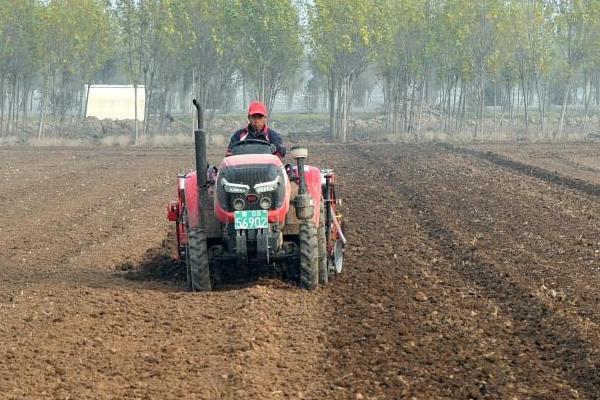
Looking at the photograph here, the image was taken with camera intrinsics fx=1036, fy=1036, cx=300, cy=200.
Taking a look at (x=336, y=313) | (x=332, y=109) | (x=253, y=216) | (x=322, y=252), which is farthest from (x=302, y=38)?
(x=336, y=313)

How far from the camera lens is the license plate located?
33.1 ft

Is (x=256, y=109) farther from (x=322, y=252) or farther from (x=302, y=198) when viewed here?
(x=322, y=252)

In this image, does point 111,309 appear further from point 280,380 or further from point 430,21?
point 430,21

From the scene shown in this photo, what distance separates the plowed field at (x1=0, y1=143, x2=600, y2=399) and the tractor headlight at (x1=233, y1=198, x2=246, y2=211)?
832mm

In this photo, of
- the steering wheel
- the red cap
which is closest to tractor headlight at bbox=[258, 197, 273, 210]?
the steering wheel

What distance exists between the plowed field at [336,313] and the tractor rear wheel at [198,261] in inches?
9.0

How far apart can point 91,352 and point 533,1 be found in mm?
46540

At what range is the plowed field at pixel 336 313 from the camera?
734 cm

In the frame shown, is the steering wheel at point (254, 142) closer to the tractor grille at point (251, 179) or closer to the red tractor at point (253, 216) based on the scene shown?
the red tractor at point (253, 216)

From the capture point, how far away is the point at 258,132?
11.2m

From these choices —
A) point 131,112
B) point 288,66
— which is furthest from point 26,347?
point 131,112

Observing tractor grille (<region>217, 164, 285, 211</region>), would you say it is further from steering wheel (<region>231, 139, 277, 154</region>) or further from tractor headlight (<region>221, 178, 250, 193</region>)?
steering wheel (<region>231, 139, 277, 154</region>)

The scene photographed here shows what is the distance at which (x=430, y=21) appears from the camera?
52719mm

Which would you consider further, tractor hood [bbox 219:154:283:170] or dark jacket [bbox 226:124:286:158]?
dark jacket [bbox 226:124:286:158]
